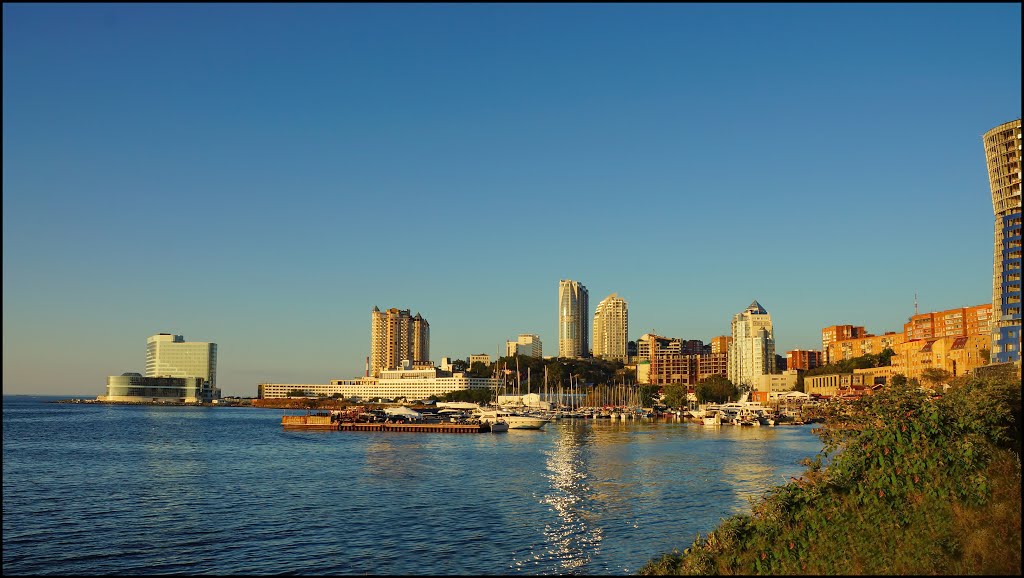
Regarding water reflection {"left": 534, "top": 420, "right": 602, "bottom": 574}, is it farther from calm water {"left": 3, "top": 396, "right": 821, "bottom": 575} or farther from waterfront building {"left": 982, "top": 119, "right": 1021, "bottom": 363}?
waterfront building {"left": 982, "top": 119, "right": 1021, "bottom": 363}

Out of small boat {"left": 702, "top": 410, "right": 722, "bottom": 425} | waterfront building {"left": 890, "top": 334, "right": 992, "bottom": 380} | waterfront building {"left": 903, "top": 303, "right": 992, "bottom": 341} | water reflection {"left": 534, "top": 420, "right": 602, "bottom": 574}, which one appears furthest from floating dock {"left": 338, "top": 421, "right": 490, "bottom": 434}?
waterfront building {"left": 903, "top": 303, "right": 992, "bottom": 341}

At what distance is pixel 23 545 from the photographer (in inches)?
1316

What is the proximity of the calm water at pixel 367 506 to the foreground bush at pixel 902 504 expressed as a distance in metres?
9.38

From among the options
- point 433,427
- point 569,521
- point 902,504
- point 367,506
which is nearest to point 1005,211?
point 433,427

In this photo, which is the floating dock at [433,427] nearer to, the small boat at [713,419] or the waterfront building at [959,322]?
the small boat at [713,419]

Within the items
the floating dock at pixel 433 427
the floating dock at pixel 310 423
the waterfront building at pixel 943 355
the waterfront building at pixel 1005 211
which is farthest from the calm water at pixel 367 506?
the waterfront building at pixel 943 355

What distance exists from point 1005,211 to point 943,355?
131 feet

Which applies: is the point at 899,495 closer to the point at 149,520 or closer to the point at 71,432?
the point at 149,520

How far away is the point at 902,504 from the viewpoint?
1966 centimetres

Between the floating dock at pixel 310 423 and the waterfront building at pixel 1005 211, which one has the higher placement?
the waterfront building at pixel 1005 211

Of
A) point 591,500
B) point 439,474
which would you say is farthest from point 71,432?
point 591,500

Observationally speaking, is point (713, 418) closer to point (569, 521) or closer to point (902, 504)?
point (569, 521)

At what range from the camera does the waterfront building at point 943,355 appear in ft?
482

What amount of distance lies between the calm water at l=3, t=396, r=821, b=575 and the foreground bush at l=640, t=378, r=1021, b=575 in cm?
938
